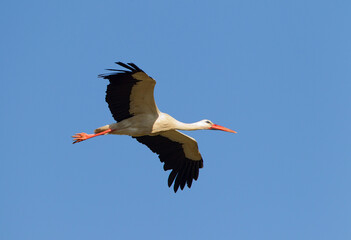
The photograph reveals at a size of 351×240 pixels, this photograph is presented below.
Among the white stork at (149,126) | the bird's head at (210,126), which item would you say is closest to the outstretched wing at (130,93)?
the white stork at (149,126)

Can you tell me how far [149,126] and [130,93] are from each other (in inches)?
35.2

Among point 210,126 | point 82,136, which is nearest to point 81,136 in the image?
point 82,136

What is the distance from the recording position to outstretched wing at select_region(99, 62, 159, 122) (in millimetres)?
13719

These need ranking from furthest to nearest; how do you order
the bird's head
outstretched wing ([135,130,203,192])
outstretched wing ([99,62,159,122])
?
outstretched wing ([135,130,203,192]), the bird's head, outstretched wing ([99,62,159,122])

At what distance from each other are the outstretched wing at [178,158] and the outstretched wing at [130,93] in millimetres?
1573

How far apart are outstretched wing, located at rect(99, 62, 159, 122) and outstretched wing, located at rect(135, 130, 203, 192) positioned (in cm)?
157

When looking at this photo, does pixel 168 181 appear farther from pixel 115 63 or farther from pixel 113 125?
pixel 115 63

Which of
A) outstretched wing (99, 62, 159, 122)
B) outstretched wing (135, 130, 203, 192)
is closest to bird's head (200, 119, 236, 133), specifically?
outstretched wing (135, 130, 203, 192)

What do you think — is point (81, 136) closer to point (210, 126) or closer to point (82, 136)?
point (82, 136)

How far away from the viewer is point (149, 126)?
48.2 feet

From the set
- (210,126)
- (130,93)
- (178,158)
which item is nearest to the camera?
(130,93)

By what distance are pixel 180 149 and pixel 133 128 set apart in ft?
6.26

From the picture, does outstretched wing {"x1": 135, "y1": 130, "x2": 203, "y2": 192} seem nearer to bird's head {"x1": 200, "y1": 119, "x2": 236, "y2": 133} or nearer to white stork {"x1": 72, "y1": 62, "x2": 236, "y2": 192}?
white stork {"x1": 72, "y1": 62, "x2": 236, "y2": 192}

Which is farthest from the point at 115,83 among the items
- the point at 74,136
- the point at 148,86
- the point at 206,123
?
the point at 206,123
